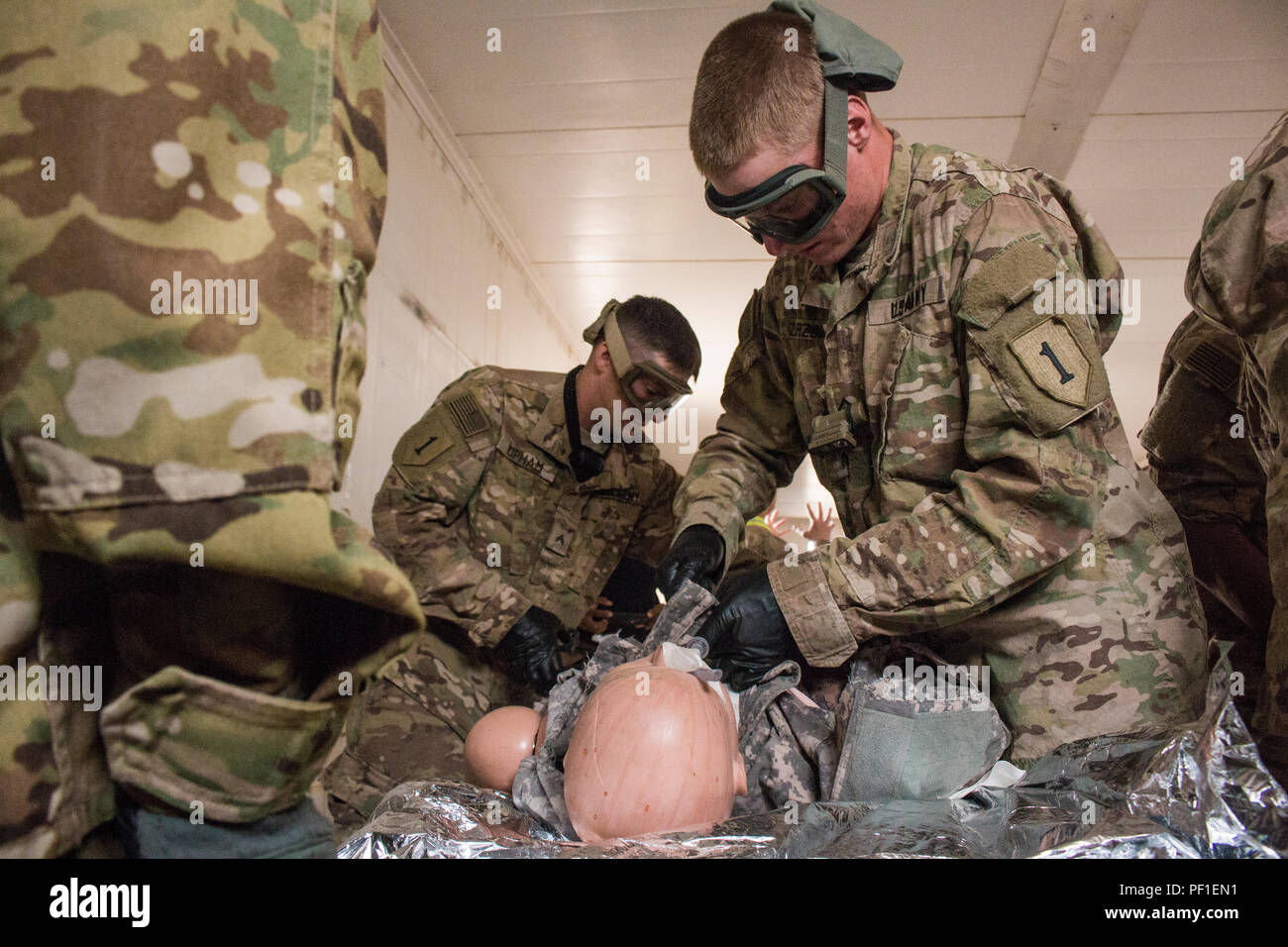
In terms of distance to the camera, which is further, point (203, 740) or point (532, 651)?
point (532, 651)

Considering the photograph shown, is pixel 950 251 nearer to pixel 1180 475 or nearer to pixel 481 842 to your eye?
pixel 1180 475

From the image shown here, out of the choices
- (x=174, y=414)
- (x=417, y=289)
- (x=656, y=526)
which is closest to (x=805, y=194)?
(x=174, y=414)

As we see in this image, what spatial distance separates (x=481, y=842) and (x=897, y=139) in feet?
5.31

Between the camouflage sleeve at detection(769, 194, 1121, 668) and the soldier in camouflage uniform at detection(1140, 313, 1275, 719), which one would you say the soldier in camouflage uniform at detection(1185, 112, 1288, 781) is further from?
the soldier in camouflage uniform at detection(1140, 313, 1275, 719)

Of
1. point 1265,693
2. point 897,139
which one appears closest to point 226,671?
point 1265,693

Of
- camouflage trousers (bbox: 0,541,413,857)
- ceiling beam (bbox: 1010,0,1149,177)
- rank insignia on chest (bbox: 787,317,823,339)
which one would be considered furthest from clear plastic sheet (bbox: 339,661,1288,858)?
ceiling beam (bbox: 1010,0,1149,177)

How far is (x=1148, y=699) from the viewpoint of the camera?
1.37 meters

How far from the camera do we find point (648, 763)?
1.15m

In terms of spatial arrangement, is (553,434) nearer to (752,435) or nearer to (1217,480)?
(752,435)

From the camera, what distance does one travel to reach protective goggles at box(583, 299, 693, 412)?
275 cm

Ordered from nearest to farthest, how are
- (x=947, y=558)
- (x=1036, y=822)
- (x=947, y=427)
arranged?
(x=1036, y=822), (x=947, y=558), (x=947, y=427)

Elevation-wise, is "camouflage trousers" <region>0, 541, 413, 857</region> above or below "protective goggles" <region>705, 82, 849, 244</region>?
below

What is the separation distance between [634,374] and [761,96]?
4.24 feet

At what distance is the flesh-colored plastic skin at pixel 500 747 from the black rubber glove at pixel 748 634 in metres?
0.37
